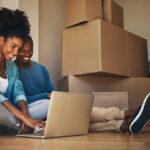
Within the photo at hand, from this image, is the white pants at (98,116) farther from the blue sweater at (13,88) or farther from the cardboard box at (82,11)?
the cardboard box at (82,11)

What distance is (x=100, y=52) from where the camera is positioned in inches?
86.1

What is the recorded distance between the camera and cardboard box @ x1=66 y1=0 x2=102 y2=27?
7.45 feet

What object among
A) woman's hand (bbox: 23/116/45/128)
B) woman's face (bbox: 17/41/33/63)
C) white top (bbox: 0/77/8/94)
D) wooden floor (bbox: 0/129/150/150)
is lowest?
wooden floor (bbox: 0/129/150/150)

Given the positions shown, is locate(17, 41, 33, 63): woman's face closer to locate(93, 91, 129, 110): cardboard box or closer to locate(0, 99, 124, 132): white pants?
locate(0, 99, 124, 132): white pants

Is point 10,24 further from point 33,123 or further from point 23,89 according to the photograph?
point 33,123

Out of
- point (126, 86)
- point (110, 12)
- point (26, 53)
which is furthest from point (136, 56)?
point (26, 53)

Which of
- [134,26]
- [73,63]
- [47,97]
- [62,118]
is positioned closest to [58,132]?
[62,118]

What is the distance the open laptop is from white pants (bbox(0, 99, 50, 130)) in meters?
0.15

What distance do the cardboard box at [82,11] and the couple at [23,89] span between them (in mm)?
356

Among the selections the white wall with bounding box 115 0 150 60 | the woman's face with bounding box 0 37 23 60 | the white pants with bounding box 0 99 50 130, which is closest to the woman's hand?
the white pants with bounding box 0 99 50 130

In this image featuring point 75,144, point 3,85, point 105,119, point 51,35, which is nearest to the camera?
point 75,144

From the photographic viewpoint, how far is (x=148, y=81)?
2.49 meters

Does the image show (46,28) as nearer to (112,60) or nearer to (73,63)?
(73,63)

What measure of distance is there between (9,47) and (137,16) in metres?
1.46
